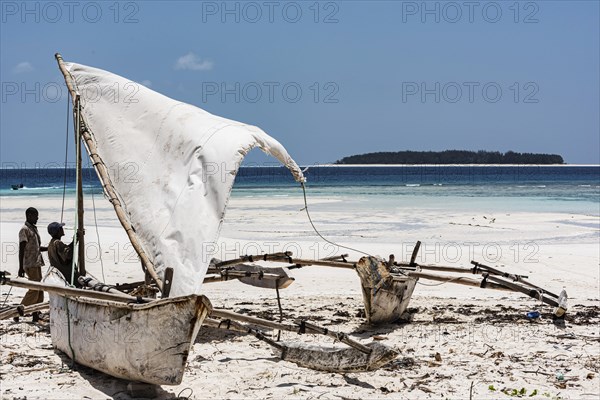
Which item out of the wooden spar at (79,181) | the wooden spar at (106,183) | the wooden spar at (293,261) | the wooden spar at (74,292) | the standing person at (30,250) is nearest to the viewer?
the wooden spar at (74,292)

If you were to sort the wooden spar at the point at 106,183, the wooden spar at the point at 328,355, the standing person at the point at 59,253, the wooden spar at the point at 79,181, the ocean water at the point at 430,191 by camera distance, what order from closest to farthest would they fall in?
the wooden spar at the point at 106,183
the wooden spar at the point at 328,355
the wooden spar at the point at 79,181
the standing person at the point at 59,253
the ocean water at the point at 430,191

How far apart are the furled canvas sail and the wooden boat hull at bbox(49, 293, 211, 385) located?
10.8 inches

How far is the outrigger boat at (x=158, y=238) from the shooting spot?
527 centimetres

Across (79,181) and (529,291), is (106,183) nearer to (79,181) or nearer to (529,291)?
(79,181)

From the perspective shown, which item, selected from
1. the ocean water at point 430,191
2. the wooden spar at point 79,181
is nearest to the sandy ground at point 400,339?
the wooden spar at point 79,181

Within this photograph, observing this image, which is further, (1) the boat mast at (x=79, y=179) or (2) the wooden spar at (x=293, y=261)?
(2) the wooden spar at (x=293, y=261)

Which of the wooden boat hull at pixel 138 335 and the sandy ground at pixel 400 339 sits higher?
the wooden boat hull at pixel 138 335

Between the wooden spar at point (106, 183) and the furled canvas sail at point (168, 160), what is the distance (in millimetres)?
50

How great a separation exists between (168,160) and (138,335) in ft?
5.97

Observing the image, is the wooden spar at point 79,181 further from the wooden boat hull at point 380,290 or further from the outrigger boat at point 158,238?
the wooden boat hull at point 380,290

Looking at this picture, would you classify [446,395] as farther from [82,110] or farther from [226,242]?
[226,242]

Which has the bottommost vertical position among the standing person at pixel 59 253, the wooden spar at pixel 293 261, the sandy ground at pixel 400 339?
the sandy ground at pixel 400 339

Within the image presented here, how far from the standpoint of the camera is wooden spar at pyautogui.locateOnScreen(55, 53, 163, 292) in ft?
18.6

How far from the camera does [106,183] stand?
6512mm
